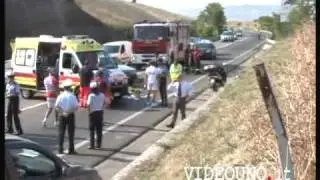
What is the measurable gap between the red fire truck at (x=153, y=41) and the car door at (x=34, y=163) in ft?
92.7

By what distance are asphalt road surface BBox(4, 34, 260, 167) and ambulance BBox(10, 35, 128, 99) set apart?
25.2 inches

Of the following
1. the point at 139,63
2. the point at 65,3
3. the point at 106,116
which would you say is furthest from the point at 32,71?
the point at 65,3

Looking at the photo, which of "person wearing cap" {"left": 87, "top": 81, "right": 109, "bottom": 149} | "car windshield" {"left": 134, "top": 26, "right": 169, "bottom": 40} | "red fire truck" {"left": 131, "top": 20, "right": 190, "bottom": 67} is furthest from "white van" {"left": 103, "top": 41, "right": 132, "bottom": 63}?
"person wearing cap" {"left": 87, "top": 81, "right": 109, "bottom": 149}

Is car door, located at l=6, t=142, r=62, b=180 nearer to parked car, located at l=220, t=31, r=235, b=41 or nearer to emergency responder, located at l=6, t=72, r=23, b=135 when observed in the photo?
emergency responder, located at l=6, t=72, r=23, b=135

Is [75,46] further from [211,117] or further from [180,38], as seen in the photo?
[180,38]

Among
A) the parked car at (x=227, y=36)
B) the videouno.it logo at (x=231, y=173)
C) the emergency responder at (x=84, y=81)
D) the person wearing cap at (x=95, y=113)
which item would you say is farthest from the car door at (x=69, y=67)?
the parked car at (x=227, y=36)

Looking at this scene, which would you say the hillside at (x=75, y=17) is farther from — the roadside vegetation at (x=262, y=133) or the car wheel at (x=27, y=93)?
the roadside vegetation at (x=262, y=133)

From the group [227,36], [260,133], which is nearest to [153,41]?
[260,133]

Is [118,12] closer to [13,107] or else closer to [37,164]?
[13,107]

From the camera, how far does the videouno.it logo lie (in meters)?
7.49

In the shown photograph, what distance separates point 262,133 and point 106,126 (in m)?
10.5

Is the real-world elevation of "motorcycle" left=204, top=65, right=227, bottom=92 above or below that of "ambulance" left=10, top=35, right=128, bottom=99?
below

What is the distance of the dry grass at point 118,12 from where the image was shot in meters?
76.1

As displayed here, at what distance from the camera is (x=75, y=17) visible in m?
63.6
